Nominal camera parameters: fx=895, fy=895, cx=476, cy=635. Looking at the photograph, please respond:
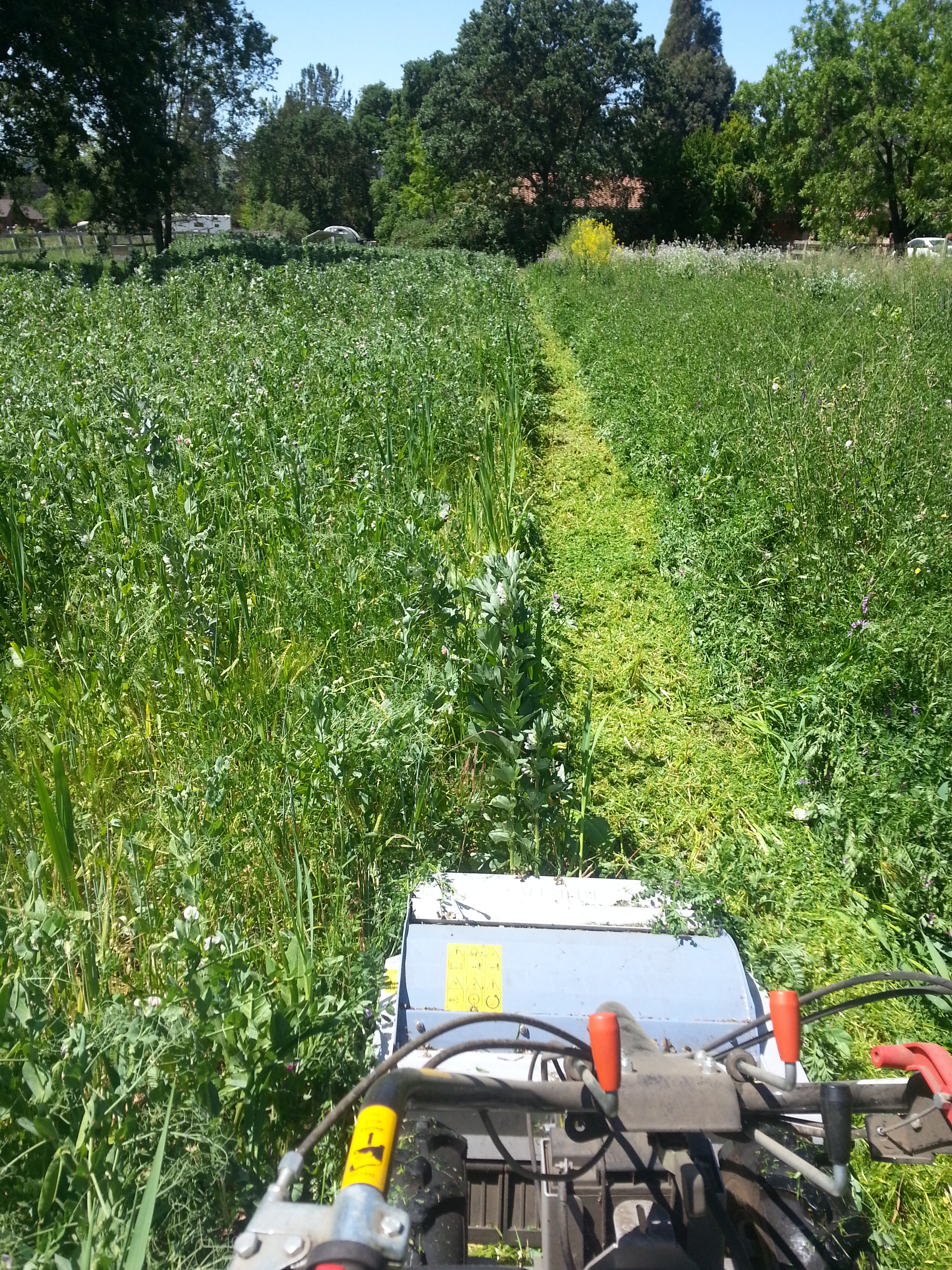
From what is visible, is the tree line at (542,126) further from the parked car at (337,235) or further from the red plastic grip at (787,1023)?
the red plastic grip at (787,1023)

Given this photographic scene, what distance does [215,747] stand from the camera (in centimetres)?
301

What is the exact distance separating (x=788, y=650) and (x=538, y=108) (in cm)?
4625

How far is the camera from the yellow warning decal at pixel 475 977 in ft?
6.57

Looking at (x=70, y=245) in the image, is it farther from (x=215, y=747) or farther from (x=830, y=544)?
(x=215, y=747)

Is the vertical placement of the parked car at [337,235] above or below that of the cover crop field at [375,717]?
above

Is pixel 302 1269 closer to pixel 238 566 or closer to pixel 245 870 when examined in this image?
pixel 245 870

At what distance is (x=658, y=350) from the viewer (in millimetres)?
8852

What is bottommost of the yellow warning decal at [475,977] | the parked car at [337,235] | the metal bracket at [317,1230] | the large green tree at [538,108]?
the yellow warning decal at [475,977]

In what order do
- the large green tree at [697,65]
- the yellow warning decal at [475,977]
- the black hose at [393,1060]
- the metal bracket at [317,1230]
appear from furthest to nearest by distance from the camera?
1. the large green tree at [697,65]
2. the yellow warning decal at [475,977]
3. the black hose at [393,1060]
4. the metal bracket at [317,1230]

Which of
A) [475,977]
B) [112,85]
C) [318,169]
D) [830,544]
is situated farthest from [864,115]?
[318,169]

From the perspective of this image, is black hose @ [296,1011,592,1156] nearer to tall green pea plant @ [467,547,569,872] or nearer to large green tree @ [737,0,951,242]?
tall green pea plant @ [467,547,569,872]

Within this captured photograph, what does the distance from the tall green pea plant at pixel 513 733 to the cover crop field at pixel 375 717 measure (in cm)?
2

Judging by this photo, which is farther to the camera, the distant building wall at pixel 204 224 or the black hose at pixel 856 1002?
the distant building wall at pixel 204 224

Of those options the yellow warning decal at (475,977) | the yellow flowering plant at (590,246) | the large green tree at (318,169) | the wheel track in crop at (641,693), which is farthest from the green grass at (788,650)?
the large green tree at (318,169)
